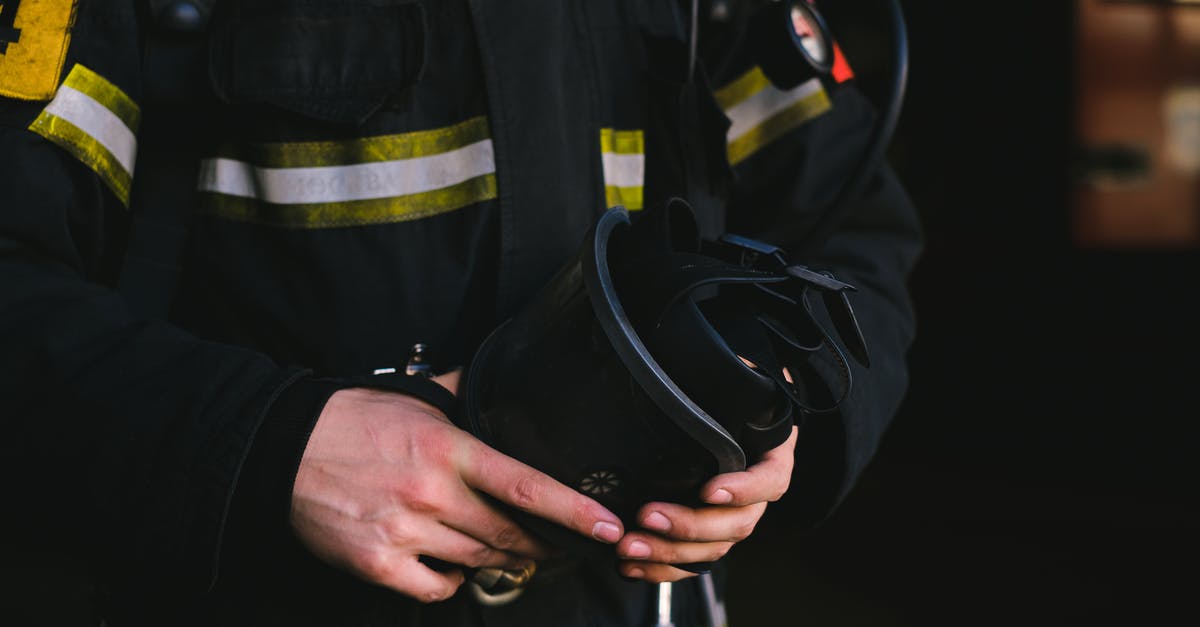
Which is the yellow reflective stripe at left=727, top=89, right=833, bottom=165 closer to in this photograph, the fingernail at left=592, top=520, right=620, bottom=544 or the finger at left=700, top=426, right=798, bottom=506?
the finger at left=700, top=426, right=798, bottom=506

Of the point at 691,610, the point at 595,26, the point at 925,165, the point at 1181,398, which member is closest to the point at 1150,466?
the point at 1181,398

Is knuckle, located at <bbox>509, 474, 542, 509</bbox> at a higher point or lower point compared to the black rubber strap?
lower

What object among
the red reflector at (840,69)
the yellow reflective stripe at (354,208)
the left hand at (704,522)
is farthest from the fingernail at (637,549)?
the red reflector at (840,69)

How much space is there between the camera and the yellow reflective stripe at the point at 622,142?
1017 mm

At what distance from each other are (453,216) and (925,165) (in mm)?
3378

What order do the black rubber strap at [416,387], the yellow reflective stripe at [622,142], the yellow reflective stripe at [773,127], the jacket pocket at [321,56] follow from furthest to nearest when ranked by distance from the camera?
1. the yellow reflective stripe at [773,127]
2. the yellow reflective stripe at [622,142]
3. the jacket pocket at [321,56]
4. the black rubber strap at [416,387]

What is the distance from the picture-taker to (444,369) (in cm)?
95

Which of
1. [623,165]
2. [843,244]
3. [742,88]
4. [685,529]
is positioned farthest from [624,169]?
[685,529]

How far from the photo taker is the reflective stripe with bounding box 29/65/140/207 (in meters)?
0.83

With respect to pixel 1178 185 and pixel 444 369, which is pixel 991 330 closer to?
pixel 1178 185

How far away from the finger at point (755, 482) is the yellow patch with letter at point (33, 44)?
0.64 m

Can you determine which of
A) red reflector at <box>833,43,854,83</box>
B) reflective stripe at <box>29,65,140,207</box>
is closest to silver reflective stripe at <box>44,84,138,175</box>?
reflective stripe at <box>29,65,140,207</box>

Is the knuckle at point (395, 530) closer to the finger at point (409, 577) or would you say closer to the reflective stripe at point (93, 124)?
the finger at point (409, 577)

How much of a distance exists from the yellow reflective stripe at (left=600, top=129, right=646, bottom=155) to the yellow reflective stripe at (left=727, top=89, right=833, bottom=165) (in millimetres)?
145
